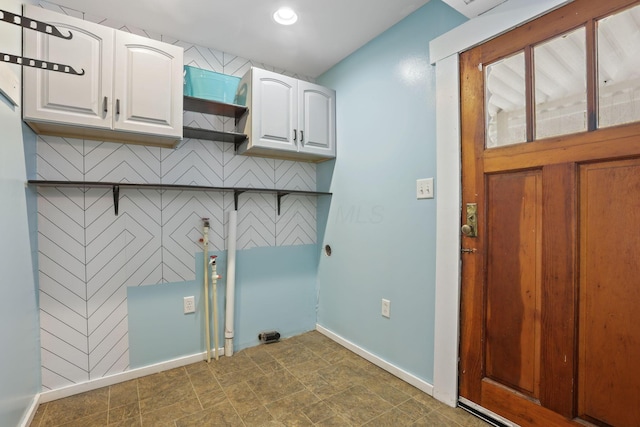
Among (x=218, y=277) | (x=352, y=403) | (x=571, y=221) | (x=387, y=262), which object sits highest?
(x=571, y=221)

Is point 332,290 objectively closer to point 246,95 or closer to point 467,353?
point 467,353

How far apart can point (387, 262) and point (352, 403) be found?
2.90 ft

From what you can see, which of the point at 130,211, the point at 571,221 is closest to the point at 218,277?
the point at 130,211

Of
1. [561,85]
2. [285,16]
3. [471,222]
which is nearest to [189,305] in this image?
[471,222]

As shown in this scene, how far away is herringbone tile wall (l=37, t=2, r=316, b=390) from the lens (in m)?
1.79

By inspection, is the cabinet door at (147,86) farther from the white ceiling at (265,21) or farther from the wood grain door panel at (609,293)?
the wood grain door panel at (609,293)

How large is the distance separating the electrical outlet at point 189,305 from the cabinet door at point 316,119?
4.58 ft

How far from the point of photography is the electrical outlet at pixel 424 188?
179 centimetres

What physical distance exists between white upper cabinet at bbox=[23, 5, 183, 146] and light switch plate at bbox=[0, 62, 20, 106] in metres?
0.06

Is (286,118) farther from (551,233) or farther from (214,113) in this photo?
(551,233)

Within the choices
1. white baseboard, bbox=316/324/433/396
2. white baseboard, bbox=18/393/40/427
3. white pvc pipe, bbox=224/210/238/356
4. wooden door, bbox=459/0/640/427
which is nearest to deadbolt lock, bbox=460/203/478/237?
wooden door, bbox=459/0/640/427

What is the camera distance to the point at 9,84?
4.47 ft

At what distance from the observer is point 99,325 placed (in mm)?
1907

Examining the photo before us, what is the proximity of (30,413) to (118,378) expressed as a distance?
1.40 ft
